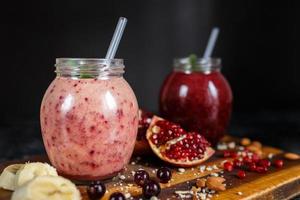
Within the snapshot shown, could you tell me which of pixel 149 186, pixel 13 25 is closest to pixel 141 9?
pixel 13 25

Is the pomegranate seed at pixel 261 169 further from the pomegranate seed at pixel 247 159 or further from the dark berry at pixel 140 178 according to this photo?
the dark berry at pixel 140 178

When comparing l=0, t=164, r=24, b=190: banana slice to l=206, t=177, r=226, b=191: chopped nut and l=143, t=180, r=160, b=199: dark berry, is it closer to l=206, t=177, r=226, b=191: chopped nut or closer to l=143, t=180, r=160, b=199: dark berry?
l=143, t=180, r=160, b=199: dark berry

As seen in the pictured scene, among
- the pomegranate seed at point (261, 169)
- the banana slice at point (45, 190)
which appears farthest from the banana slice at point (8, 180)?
the pomegranate seed at point (261, 169)

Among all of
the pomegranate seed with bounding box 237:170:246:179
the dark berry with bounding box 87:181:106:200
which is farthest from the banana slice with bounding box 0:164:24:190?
the pomegranate seed with bounding box 237:170:246:179

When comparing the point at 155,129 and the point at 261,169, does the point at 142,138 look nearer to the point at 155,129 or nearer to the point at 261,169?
the point at 155,129

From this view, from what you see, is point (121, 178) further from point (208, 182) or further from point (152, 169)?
point (208, 182)

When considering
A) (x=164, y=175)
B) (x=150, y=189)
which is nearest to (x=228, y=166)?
(x=164, y=175)
